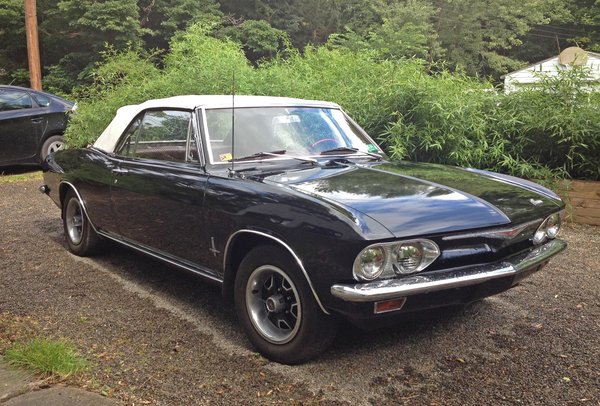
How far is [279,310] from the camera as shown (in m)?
3.12

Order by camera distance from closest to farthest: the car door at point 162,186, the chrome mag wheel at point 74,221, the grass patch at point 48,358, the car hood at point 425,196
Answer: the car hood at point 425,196
the grass patch at point 48,358
the car door at point 162,186
the chrome mag wheel at point 74,221

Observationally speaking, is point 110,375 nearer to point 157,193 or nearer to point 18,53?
point 157,193

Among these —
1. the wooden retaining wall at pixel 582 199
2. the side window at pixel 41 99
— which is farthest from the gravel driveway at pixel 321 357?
the side window at pixel 41 99

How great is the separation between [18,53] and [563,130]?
2859cm

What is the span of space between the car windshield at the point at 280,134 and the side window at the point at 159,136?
0.22m

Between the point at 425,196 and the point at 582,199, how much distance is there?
4.09m

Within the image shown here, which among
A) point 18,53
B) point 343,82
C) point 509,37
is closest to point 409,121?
point 343,82

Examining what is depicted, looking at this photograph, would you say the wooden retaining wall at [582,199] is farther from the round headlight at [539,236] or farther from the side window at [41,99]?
the side window at [41,99]

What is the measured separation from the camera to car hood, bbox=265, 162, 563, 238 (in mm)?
2844

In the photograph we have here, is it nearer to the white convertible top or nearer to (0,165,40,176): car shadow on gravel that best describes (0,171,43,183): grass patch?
(0,165,40,176): car shadow on gravel

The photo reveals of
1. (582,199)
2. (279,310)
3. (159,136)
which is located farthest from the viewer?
(582,199)

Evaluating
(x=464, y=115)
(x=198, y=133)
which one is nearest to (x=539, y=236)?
(x=198, y=133)

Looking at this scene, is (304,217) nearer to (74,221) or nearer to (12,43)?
(74,221)

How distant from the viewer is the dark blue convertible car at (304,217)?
273cm
